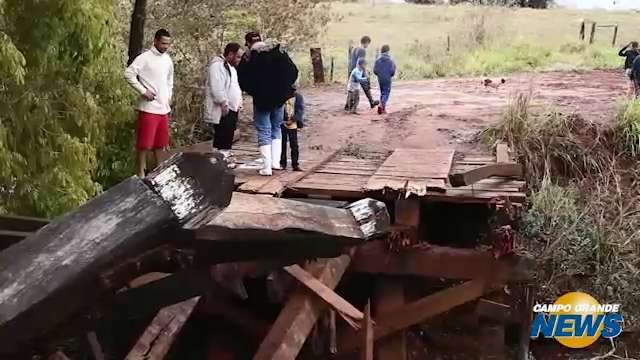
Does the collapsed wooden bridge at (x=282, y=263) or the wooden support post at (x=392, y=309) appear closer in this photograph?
the collapsed wooden bridge at (x=282, y=263)

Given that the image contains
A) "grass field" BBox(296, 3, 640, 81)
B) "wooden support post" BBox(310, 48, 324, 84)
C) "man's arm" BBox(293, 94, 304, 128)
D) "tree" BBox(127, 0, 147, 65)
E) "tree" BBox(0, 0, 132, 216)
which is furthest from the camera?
"grass field" BBox(296, 3, 640, 81)

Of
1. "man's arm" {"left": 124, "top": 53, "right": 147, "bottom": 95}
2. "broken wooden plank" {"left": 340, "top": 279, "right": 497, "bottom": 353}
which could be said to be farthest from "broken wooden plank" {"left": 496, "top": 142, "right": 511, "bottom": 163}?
"man's arm" {"left": 124, "top": 53, "right": 147, "bottom": 95}

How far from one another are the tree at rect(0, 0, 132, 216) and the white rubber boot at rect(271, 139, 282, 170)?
7.37 feet

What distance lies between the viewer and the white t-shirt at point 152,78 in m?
6.56

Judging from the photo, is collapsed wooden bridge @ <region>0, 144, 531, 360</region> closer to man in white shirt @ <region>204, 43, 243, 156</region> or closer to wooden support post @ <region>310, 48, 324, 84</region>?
man in white shirt @ <region>204, 43, 243, 156</region>

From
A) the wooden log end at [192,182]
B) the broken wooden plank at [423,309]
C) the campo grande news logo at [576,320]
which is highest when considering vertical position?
the wooden log end at [192,182]

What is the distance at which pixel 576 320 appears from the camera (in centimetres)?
830

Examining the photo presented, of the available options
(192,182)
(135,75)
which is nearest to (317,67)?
(135,75)

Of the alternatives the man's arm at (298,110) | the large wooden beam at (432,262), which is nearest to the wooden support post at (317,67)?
the man's arm at (298,110)

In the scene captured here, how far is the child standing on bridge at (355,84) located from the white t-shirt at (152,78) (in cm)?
547

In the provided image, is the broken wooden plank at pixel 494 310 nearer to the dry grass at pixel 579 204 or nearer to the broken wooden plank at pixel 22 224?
the dry grass at pixel 579 204

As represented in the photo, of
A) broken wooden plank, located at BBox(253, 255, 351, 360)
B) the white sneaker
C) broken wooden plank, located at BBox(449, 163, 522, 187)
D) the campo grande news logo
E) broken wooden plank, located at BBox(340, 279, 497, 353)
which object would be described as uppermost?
broken wooden plank, located at BBox(449, 163, 522, 187)

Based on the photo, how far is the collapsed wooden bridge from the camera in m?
1.30

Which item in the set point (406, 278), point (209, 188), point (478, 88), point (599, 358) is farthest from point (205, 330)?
point (478, 88)
